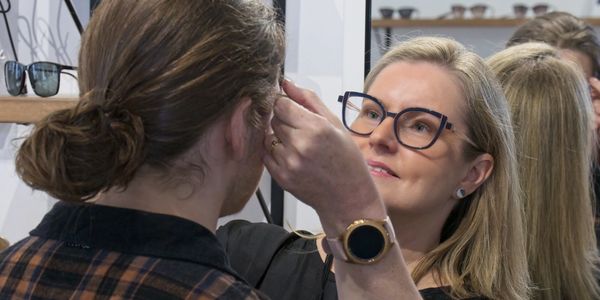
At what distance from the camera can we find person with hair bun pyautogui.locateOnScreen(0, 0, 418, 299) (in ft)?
2.39

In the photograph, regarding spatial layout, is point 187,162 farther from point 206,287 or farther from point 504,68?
point 504,68

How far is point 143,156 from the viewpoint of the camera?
29.6 inches

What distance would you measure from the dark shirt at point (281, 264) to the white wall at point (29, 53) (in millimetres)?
922

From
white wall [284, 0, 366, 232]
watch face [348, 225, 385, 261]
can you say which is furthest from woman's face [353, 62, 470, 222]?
white wall [284, 0, 366, 232]

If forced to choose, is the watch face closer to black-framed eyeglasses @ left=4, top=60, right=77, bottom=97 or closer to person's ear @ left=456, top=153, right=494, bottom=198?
person's ear @ left=456, top=153, right=494, bottom=198

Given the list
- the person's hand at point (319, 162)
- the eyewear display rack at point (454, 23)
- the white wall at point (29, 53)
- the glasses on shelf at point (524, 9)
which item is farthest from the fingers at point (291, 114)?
the glasses on shelf at point (524, 9)

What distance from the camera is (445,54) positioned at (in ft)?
4.17

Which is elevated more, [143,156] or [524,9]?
[143,156]

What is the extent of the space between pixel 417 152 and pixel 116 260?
23.4 inches

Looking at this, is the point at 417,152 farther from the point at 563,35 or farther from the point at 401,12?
the point at 401,12

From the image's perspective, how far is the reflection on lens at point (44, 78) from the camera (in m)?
1.89

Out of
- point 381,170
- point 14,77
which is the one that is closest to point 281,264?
point 381,170

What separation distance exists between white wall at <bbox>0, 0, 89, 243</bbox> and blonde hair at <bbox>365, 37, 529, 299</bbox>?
3.62 ft

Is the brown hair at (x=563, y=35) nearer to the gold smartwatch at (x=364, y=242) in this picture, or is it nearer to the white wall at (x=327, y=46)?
the white wall at (x=327, y=46)
